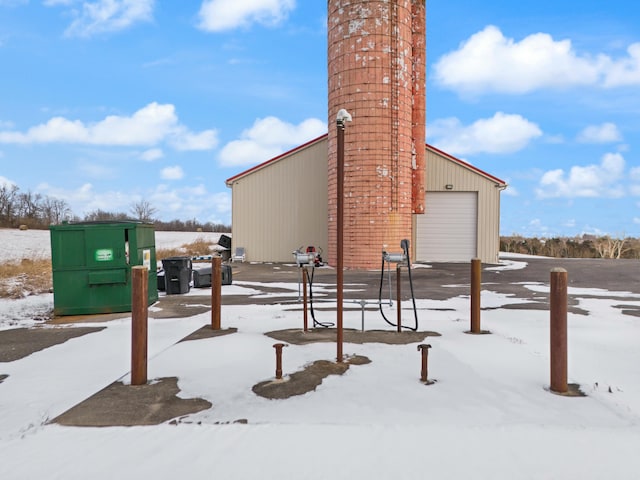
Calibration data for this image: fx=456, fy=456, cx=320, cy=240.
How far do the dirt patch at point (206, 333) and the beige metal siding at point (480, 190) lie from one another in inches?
637

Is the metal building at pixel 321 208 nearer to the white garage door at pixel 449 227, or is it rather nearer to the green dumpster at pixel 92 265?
the white garage door at pixel 449 227

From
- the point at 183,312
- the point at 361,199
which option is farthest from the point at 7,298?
the point at 361,199

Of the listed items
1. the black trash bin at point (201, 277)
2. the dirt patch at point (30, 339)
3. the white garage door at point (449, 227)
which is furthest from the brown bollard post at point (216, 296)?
the white garage door at point (449, 227)

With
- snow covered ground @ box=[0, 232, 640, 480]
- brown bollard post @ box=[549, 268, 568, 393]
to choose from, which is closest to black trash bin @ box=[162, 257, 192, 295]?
snow covered ground @ box=[0, 232, 640, 480]

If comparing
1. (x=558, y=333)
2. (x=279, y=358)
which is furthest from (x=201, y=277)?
(x=558, y=333)

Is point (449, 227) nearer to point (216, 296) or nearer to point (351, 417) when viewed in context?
point (216, 296)

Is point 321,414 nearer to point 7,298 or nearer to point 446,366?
point 446,366

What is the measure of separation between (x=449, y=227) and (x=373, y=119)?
7309mm

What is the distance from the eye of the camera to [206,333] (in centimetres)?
613

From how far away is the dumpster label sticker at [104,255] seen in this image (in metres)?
7.79

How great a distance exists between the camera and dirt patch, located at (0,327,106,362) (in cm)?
548

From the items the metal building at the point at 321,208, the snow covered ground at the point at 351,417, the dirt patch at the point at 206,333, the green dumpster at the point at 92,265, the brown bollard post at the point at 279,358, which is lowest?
the snow covered ground at the point at 351,417

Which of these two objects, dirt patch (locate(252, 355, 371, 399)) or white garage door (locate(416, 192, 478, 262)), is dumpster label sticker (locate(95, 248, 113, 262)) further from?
white garage door (locate(416, 192, 478, 262))

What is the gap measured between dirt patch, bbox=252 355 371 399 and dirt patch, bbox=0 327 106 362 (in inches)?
128
